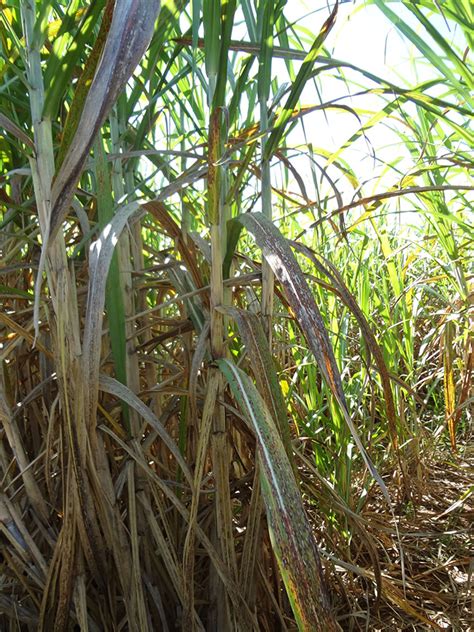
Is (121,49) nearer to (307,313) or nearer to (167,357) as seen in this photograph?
(307,313)

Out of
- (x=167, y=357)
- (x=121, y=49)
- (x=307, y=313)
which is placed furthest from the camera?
(x=167, y=357)

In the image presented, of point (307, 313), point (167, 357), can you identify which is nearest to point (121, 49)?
point (307, 313)

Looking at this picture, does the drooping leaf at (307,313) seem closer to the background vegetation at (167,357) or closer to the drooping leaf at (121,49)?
the background vegetation at (167,357)

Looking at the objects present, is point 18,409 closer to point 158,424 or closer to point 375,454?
point 158,424

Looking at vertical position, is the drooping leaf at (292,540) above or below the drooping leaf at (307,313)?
below

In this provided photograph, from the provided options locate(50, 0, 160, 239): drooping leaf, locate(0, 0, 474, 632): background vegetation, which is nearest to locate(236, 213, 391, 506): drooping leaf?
locate(0, 0, 474, 632): background vegetation

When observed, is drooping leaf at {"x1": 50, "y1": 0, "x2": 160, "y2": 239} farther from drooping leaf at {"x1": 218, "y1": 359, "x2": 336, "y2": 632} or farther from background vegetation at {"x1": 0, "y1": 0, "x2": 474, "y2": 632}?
drooping leaf at {"x1": 218, "y1": 359, "x2": 336, "y2": 632}

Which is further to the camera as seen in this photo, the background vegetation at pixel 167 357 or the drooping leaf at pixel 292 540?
the background vegetation at pixel 167 357

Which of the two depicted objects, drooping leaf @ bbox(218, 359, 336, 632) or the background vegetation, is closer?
drooping leaf @ bbox(218, 359, 336, 632)

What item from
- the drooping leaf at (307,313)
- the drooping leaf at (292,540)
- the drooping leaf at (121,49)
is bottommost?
the drooping leaf at (292,540)

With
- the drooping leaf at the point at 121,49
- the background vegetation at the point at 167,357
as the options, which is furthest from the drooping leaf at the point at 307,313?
the drooping leaf at the point at 121,49

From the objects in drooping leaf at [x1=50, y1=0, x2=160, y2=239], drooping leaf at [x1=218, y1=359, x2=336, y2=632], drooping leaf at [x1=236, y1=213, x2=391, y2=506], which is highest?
drooping leaf at [x1=50, y1=0, x2=160, y2=239]

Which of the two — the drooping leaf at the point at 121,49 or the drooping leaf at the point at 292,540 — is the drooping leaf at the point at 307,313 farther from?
the drooping leaf at the point at 121,49

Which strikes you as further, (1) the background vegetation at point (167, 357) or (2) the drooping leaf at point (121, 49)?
(1) the background vegetation at point (167, 357)
